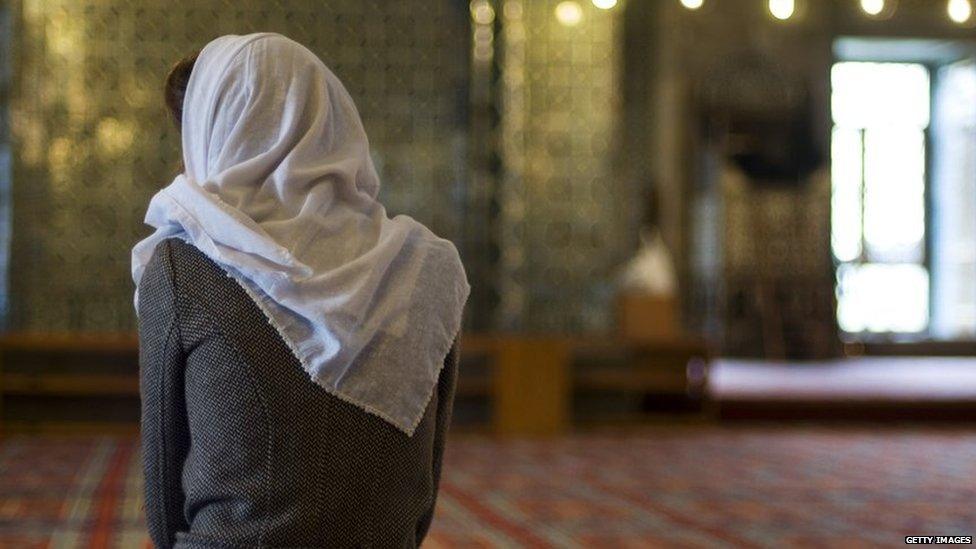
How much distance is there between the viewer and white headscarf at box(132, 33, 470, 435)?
1437 mm

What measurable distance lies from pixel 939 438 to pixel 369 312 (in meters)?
6.24

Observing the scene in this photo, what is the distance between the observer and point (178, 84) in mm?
1689

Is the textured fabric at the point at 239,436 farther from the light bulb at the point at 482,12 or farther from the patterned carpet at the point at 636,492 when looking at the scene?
the light bulb at the point at 482,12

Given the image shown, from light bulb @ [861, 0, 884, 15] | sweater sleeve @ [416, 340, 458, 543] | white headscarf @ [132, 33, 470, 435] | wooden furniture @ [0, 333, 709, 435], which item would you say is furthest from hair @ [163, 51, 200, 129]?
light bulb @ [861, 0, 884, 15]

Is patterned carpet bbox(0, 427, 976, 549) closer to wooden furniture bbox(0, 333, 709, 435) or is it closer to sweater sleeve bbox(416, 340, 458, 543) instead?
wooden furniture bbox(0, 333, 709, 435)

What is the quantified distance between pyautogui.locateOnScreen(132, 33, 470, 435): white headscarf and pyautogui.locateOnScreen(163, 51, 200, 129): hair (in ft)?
0.34

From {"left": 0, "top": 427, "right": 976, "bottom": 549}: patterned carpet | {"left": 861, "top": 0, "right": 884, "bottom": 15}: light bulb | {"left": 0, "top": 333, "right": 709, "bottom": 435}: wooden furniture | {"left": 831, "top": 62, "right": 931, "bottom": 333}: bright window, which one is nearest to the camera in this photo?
{"left": 0, "top": 427, "right": 976, "bottom": 549}: patterned carpet

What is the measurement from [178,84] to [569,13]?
19.1ft

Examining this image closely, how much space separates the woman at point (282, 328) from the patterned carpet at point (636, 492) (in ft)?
7.52

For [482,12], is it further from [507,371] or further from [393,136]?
[507,371]

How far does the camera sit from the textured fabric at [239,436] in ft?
4.64

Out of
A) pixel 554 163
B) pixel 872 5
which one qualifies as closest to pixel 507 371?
pixel 554 163

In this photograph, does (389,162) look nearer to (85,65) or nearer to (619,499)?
(85,65)

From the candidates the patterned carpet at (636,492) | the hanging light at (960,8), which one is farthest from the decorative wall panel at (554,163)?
the hanging light at (960,8)
